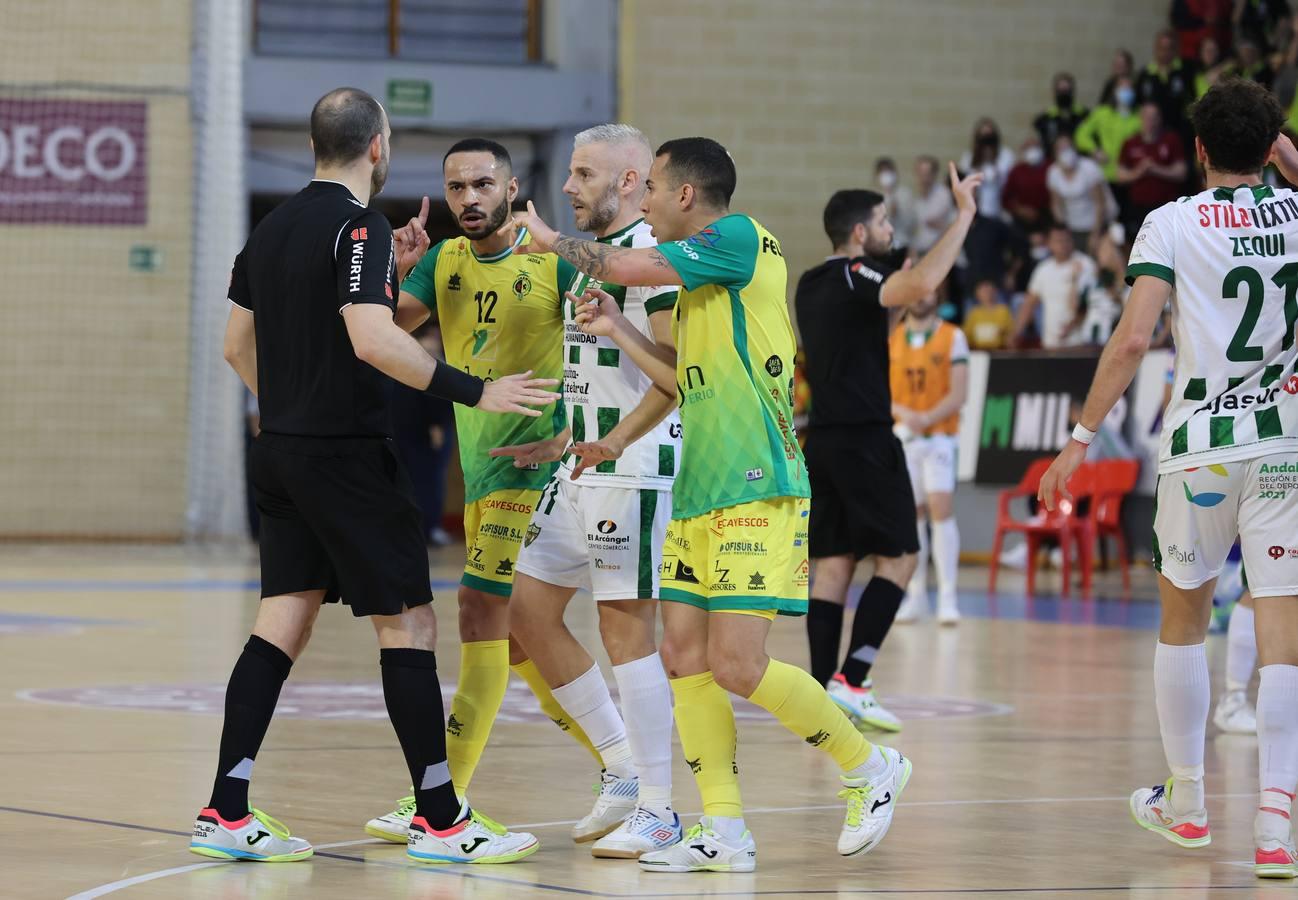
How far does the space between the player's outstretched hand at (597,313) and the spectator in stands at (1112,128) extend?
17.0 m

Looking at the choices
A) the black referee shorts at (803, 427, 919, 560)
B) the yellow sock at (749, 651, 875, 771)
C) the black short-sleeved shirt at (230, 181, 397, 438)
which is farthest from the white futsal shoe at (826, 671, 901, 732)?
the black short-sleeved shirt at (230, 181, 397, 438)

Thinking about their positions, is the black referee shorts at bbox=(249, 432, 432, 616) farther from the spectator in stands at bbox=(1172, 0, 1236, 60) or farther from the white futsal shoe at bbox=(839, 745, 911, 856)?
the spectator in stands at bbox=(1172, 0, 1236, 60)

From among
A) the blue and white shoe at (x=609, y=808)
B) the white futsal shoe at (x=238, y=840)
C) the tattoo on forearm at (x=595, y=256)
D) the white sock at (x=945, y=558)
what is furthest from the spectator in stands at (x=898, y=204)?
the white futsal shoe at (x=238, y=840)

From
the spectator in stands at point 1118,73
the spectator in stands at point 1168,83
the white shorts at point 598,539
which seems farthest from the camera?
the spectator in stands at point 1118,73

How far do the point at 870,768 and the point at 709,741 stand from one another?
52 cm

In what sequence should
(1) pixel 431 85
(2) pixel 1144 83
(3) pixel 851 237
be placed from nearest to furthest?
(3) pixel 851 237
(2) pixel 1144 83
(1) pixel 431 85

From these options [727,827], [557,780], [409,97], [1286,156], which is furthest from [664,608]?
[409,97]

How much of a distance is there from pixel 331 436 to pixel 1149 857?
8.95 ft

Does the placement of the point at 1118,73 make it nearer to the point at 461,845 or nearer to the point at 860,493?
the point at 860,493

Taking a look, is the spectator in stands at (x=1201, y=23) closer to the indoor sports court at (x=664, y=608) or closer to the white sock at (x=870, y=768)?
the indoor sports court at (x=664, y=608)

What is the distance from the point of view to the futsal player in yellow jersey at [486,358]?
20.4 feet

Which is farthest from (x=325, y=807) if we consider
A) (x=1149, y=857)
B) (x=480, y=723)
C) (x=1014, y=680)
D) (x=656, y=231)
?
(x=1014, y=680)

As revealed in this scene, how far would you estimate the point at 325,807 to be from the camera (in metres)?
6.45

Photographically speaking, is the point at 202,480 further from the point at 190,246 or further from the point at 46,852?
the point at 46,852
